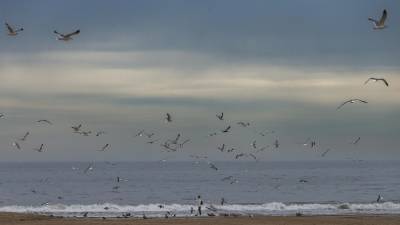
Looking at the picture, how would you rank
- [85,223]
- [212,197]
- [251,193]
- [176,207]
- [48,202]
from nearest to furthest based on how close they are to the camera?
1. [85,223]
2. [176,207]
3. [48,202]
4. [212,197]
5. [251,193]

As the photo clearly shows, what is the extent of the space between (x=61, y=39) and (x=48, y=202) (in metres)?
42.9

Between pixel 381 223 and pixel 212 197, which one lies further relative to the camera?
pixel 212 197

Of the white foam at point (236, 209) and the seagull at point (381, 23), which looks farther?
the white foam at point (236, 209)

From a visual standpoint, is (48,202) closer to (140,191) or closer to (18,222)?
(140,191)

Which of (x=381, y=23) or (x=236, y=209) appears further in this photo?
(x=236, y=209)

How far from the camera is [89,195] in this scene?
74250 millimetres

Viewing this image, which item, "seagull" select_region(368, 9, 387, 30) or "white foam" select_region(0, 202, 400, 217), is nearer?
"seagull" select_region(368, 9, 387, 30)

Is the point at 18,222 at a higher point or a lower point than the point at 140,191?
lower

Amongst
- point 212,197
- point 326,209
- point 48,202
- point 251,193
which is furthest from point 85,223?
point 251,193

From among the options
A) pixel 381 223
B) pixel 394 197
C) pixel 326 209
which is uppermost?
pixel 394 197

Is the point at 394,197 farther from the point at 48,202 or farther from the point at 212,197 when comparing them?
the point at 48,202

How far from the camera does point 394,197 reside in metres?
66.4

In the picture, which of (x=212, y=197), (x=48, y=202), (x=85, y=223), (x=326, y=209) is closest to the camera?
(x=85, y=223)

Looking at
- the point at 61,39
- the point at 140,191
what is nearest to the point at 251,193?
the point at 140,191
